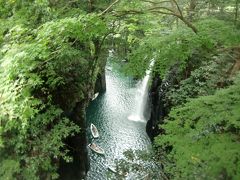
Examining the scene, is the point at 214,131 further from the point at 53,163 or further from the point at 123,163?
the point at 53,163

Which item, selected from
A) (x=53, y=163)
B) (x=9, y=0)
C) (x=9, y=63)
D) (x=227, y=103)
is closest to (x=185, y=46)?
(x=227, y=103)

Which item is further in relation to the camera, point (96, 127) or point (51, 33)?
point (96, 127)

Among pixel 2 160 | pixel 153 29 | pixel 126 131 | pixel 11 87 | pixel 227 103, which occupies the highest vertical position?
pixel 11 87

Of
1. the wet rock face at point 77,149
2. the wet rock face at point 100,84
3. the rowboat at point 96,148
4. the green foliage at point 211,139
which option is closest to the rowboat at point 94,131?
the rowboat at point 96,148

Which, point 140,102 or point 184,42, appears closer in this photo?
point 184,42

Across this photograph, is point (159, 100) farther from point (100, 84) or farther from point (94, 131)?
point (100, 84)

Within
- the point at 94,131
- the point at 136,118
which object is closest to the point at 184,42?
the point at 94,131
